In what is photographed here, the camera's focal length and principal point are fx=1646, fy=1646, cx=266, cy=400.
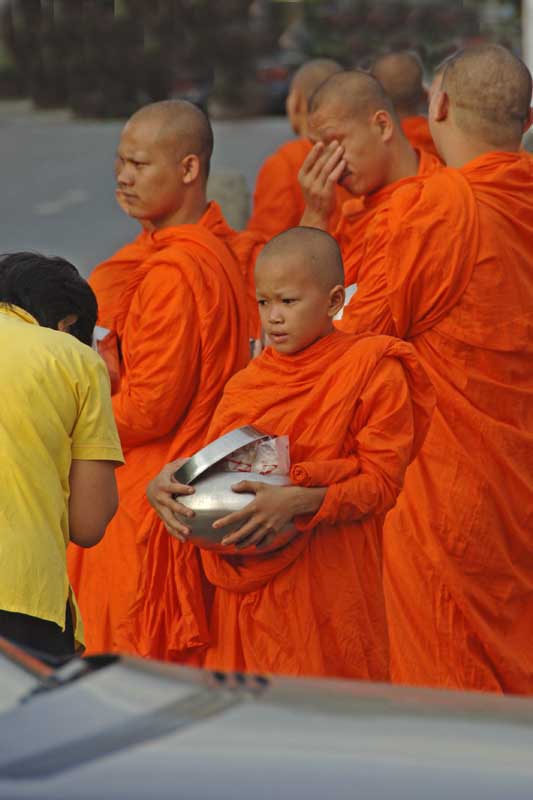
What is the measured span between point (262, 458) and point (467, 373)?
1006 millimetres

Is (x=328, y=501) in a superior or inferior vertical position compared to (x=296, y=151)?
superior

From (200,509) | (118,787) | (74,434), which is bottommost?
(200,509)

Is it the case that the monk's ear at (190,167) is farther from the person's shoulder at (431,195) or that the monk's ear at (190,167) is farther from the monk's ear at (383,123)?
the person's shoulder at (431,195)

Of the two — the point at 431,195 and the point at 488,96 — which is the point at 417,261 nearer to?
the point at 431,195

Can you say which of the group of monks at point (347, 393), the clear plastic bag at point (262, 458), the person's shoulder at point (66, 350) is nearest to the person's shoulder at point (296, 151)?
the group of monks at point (347, 393)

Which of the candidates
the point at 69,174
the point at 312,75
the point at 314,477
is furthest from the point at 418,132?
the point at 69,174

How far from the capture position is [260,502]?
139 inches

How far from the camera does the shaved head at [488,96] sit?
4.54 meters

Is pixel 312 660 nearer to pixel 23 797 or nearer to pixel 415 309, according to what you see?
pixel 415 309

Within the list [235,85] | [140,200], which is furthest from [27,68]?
[140,200]

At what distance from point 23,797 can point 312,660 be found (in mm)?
2098

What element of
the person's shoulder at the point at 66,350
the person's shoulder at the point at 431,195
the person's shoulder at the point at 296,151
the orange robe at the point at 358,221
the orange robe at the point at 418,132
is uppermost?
the person's shoulder at the point at 66,350

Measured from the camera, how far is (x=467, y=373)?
441cm

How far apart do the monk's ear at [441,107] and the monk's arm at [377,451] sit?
1.17m
